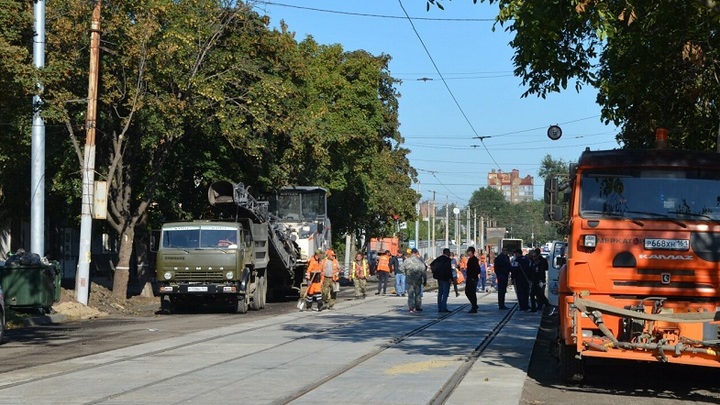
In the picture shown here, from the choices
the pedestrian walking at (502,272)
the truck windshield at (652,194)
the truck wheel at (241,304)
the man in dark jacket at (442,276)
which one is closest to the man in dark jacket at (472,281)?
the man in dark jacket at (442,276)

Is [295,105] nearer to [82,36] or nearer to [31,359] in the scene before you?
[82,36]

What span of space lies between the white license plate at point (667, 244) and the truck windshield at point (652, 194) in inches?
12.8

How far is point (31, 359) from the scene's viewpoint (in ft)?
53.8

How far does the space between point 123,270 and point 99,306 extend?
2876 mm

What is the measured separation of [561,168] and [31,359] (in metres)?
125

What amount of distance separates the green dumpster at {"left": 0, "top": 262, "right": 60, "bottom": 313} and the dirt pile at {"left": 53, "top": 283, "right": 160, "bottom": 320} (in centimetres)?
125

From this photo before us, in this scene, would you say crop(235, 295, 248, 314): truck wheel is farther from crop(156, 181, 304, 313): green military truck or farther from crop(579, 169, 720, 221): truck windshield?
crop(579, 169, 720, 221): truck windshield

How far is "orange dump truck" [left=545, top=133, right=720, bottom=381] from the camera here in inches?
474

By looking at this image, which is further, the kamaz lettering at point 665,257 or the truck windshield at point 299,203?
the truck windshield at point 299,203

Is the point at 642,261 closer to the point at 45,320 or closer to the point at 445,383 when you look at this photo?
the point at 445,383

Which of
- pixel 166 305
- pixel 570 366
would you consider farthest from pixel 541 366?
pixel 166 305

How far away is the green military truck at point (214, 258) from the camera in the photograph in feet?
97.5

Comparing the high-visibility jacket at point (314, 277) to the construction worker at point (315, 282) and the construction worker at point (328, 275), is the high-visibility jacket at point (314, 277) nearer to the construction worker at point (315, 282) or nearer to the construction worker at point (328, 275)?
the construction worker at point (315, 282)

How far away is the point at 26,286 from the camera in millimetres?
25516
